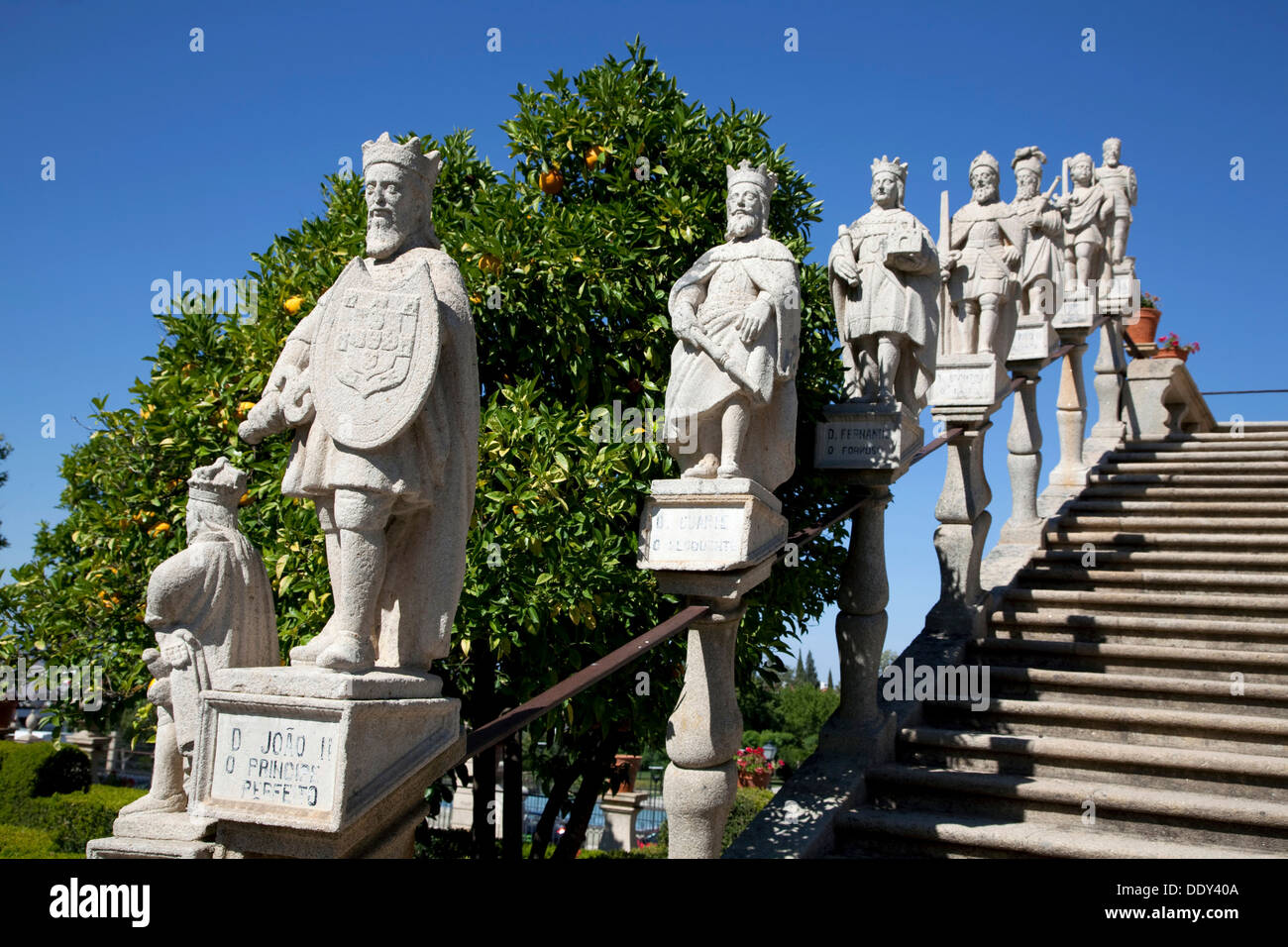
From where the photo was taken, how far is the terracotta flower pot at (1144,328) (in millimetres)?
13211

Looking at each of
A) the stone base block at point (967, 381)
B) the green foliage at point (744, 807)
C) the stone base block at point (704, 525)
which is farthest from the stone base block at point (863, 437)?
the green foliage at point (744, 807)

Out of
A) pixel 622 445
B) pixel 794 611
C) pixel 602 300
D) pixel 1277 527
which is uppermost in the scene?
pixel 602 300

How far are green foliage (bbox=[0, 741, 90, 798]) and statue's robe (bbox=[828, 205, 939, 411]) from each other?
468 inches

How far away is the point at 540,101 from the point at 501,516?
10.6ft

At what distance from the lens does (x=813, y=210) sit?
322 inches

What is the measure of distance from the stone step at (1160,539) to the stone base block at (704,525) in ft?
14.7

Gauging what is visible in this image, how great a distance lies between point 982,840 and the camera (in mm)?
5223

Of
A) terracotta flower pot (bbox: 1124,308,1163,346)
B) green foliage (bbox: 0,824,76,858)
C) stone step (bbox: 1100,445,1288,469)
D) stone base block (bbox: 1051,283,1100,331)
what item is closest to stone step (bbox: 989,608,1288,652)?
stone step (bbox: 1100,445,1288,469)

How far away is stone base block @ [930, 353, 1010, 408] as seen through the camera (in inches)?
302

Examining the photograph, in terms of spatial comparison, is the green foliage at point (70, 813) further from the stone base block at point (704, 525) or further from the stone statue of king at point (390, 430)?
the stone statue of king at point (390, 430)

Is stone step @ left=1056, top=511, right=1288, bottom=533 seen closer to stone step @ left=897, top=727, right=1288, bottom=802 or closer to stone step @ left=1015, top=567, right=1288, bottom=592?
stone step @ left=1015, top=567, right=1288, bottom=592

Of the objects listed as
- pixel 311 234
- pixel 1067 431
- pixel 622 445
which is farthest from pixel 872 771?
pixel 1067 431
